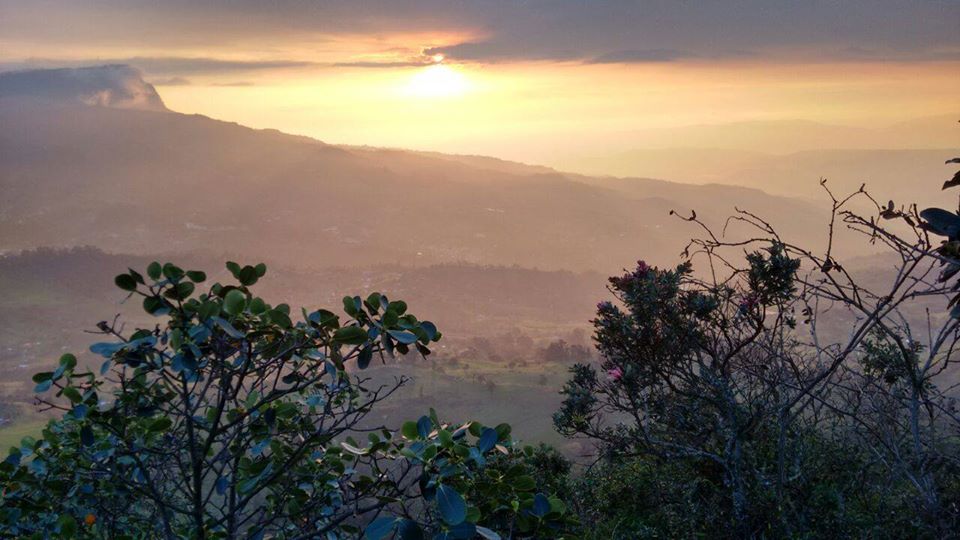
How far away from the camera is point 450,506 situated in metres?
2.21

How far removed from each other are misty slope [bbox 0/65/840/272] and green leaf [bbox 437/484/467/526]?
139098mm

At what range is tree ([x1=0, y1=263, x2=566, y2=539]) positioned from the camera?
2.51 m

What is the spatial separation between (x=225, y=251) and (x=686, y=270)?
141534 mm

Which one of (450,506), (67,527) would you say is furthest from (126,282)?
(450,506)

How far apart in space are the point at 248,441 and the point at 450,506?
51.0 inches

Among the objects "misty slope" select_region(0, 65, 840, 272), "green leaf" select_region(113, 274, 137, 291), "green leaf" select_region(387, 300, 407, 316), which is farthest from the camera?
"misty slope" select_region(0, 65, 840, 272)

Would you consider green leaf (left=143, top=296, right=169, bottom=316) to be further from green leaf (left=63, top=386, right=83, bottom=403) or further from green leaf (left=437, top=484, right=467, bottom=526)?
green leaf (left=437, top=484, right=467, bottom=526)

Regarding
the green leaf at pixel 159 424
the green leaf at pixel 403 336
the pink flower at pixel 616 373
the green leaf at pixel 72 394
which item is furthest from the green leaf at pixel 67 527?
the pink flower at pixel 616 373

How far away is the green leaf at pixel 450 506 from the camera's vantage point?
85.7 inches

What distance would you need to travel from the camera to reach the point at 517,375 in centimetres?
6706

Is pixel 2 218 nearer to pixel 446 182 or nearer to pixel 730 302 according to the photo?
pixel 446 182

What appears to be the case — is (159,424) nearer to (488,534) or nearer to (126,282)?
(126,282)

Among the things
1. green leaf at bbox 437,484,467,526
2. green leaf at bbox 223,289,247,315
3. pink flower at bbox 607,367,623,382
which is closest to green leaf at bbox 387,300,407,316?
green leaf at bbox 223,289,247,315

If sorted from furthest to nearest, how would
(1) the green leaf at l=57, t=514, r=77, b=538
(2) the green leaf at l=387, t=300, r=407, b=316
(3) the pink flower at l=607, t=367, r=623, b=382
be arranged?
(3) the pink flower at l=607, t=367, r=623, b=382 < (1) the green leaf at l=57, t=514, r=77, b=538 < (2) the green leaf at l=387, t=300, r=407, b=316
